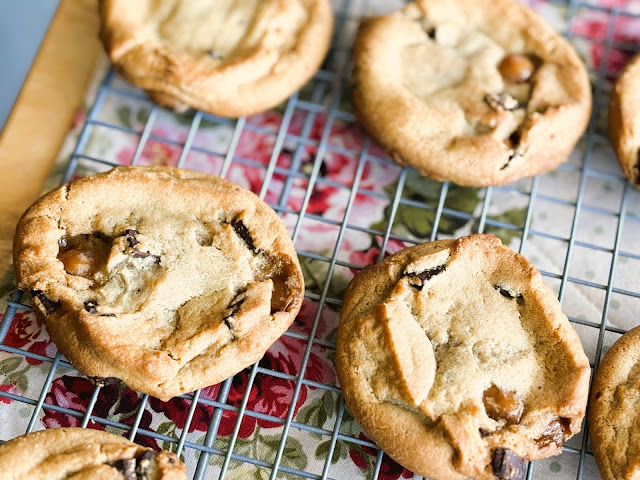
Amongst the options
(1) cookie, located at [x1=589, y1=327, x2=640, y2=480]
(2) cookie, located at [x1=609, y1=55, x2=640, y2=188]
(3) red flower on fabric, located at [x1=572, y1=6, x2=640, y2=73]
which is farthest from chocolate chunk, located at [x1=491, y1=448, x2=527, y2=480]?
(3) red flower on fabric, located at [x1=572, y1=6, x2=640, y2=73]

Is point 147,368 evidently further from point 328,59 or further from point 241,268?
point 328,59

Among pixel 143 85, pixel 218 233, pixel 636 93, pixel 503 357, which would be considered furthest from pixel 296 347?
pixel 636 93

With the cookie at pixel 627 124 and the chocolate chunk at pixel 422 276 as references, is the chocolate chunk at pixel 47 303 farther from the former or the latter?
the cookie at pixel 627 124

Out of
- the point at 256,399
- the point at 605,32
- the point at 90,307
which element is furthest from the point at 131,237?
the point at 605,32

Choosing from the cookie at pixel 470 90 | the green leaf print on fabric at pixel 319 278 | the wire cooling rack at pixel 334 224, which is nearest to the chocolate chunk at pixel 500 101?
the cookie at pixel 470 90

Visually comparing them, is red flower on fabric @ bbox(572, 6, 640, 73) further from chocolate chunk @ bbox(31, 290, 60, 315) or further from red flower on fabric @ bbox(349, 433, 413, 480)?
chocolate chunk @ bbox(31, 290, 60, 315)

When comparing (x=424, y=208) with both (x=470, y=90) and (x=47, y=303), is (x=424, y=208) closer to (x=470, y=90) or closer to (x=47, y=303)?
(x=470, y=90)
